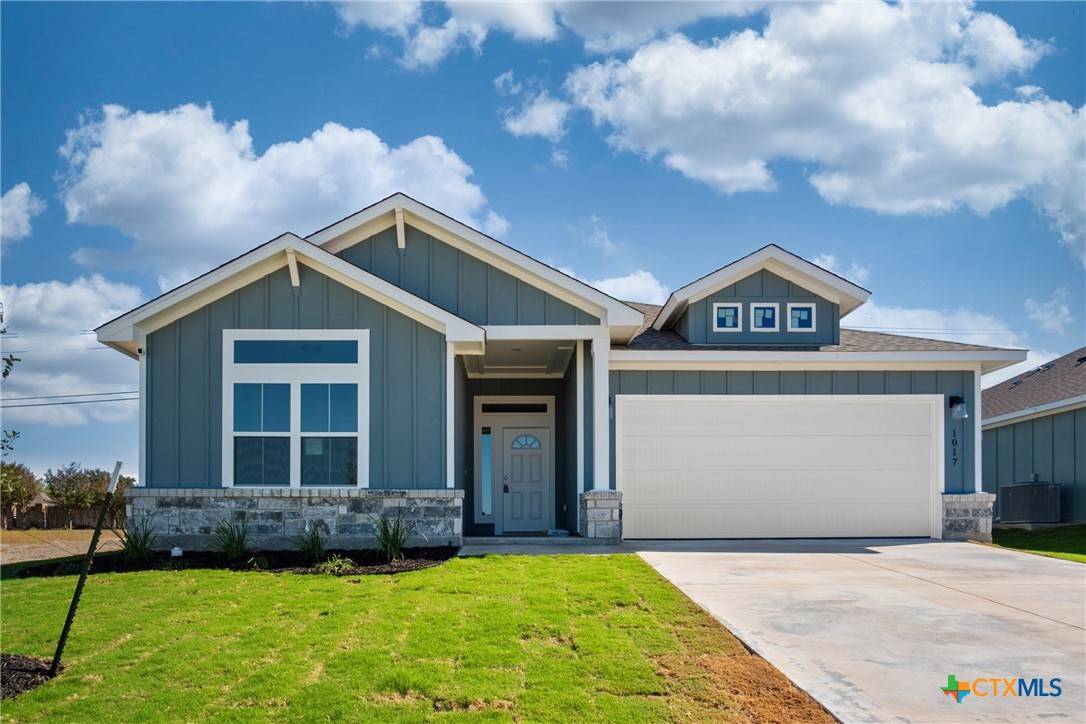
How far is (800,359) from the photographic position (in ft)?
42.6

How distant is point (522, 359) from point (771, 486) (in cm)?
478

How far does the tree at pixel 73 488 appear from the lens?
21719mm

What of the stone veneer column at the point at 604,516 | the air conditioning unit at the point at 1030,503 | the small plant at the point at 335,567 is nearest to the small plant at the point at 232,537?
the small plant at the point at 335,567

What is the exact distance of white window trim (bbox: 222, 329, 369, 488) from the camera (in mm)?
11305

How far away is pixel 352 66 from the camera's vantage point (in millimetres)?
12836

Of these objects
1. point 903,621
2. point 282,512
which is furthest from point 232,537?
point 903,621

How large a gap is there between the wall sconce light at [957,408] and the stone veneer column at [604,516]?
5.70 metres

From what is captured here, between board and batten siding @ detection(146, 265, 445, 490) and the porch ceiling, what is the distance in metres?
1.79

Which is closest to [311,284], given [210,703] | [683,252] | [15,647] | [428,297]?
[428,297]

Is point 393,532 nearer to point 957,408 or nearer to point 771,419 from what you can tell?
point 771,419

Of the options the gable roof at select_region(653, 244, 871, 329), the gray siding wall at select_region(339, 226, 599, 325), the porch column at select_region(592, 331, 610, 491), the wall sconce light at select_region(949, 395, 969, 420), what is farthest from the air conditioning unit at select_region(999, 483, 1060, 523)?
the gray siding wall at select_region(339, 226, 599, 325)

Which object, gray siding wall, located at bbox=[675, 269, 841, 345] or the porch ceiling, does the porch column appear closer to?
the porch ceiling

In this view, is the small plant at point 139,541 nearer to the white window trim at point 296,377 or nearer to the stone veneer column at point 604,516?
the white window trim at point 296,377

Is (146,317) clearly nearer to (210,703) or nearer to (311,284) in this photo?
(311,284)
